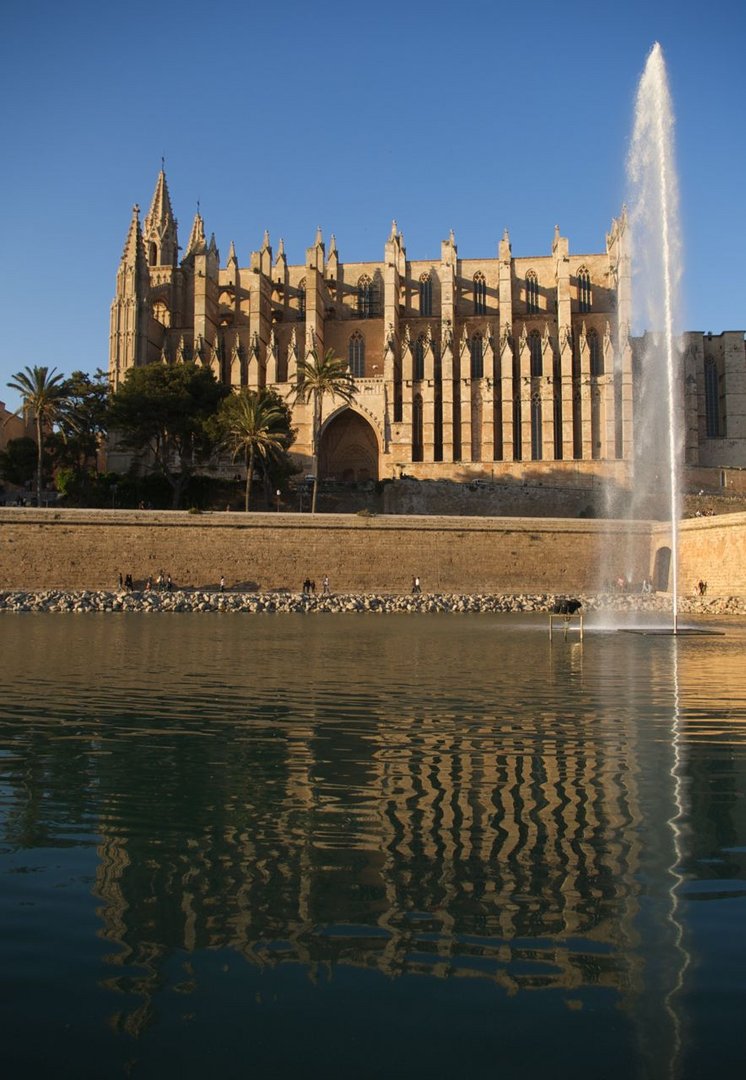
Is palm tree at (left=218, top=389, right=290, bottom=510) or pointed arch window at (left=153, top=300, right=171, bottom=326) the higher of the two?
pointed arch window at (left=153, top=300, right=171, bottom=326)

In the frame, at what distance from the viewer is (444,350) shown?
177 feet

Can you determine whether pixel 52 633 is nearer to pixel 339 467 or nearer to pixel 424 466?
pixel 424 466

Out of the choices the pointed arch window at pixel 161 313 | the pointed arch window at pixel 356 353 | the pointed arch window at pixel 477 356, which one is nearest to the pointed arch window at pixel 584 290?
the pointed arch window at pixel 477 356

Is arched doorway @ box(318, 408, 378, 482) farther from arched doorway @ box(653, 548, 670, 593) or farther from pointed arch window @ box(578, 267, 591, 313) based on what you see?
arched doorway @ box(653, 548, 670, 593)

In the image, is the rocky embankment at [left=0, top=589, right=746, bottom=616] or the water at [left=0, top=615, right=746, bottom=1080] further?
the rocky embankment at [left=0, top=589, right=746, bottom=616]

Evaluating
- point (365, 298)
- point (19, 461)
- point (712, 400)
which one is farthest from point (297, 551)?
point (712, 400)

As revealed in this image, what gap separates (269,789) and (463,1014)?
3.39 m

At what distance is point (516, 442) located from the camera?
52.8m

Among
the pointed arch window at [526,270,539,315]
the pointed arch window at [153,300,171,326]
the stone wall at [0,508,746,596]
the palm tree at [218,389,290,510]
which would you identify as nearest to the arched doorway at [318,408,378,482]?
the palm tree at [218,389,290,510]

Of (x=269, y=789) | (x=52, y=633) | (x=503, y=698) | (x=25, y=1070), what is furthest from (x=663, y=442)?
(x=25, y=1070)

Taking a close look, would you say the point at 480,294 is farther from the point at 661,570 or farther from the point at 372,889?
the point at 372,889

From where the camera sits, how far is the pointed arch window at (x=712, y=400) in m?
58.4

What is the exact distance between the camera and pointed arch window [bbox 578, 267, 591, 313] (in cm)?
5897

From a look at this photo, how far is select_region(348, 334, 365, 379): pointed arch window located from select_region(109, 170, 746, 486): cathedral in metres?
0.09
